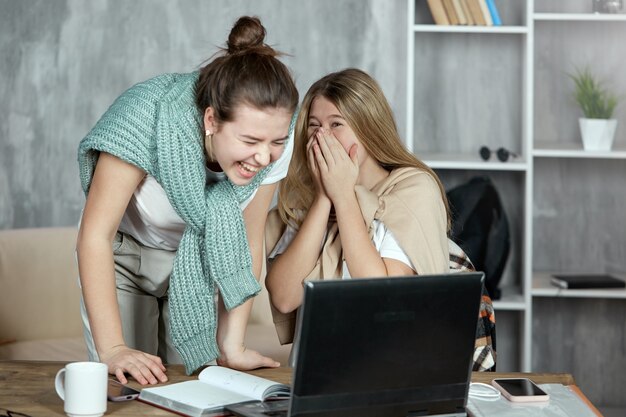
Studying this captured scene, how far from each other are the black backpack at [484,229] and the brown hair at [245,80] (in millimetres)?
1693

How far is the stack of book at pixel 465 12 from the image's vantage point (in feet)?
11.0

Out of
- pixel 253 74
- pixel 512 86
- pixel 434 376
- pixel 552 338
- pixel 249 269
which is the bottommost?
pixel 552 338

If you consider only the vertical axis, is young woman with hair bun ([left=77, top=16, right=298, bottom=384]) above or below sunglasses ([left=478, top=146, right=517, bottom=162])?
below

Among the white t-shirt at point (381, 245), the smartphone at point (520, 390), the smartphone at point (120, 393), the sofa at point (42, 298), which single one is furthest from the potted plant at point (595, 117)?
the smartphone at point (120, 393)

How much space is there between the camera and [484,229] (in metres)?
3.37

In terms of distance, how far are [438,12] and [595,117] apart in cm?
70

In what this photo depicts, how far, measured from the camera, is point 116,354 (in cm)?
175

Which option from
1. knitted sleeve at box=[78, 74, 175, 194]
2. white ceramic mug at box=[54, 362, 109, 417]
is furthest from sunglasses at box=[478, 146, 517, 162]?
white ceramic mug at box=[54, 362, 109, 417]

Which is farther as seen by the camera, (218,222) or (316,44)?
(316,44)

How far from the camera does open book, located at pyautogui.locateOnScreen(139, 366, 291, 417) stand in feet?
5.05

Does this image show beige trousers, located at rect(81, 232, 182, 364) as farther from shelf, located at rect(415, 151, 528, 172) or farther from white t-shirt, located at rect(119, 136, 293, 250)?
shelf, located at rect(415, 151, 528, 172)

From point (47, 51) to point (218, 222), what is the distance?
2065 millimetres

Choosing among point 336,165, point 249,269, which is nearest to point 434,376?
point 249,269

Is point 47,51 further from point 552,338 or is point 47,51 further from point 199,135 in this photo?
Result: point 552,338
